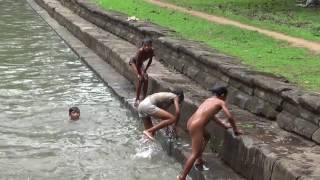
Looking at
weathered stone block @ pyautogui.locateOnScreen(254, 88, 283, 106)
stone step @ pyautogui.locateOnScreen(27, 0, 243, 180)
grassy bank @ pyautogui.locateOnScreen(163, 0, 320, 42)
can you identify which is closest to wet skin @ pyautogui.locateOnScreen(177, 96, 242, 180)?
stone step @ pyautogui.locateOnScreen(27, 0, 243, 180)

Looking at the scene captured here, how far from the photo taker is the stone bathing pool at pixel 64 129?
27.3 feet

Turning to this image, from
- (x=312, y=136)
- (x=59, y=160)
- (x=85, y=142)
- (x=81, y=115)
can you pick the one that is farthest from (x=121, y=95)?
(x=312, y=136)

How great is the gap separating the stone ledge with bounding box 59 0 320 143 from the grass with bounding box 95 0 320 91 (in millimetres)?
782

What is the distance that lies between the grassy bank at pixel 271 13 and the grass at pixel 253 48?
1.37 metres

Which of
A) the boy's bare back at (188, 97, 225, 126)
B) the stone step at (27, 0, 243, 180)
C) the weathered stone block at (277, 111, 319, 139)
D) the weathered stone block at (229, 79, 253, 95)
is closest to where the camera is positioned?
the weathered stone block at (277, 111, 319, 139)

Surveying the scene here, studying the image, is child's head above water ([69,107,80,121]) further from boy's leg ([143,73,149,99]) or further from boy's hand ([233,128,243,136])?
boy's hand ([233,128,243,136])

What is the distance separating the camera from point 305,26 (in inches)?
667

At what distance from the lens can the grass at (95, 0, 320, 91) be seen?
10.1 meters

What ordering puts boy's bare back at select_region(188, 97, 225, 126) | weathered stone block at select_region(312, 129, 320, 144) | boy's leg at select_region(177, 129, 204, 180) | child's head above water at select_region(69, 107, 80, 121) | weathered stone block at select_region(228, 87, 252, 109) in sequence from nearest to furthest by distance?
weathered stone block at select_region(312, 129, 320, 144), boy's bare back at select_region(188, 97, 225, 126), boy's leg at select_region(177, 129, 204, 180), weathered stone block at select_region(228, 87, 252, 109), child's head above water at select_region(69, 107, 80, 121)

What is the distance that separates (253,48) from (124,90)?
301cm

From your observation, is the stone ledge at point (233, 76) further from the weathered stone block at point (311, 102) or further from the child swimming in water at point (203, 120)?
the child swimming in water at point (203, 120)

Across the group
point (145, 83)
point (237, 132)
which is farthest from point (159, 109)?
point (145, 83)

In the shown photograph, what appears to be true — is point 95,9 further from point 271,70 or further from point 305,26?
point 271,70

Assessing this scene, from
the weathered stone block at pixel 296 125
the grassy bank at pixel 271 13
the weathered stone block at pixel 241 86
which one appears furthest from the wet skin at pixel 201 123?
the grassy bank at pixel 271 13
